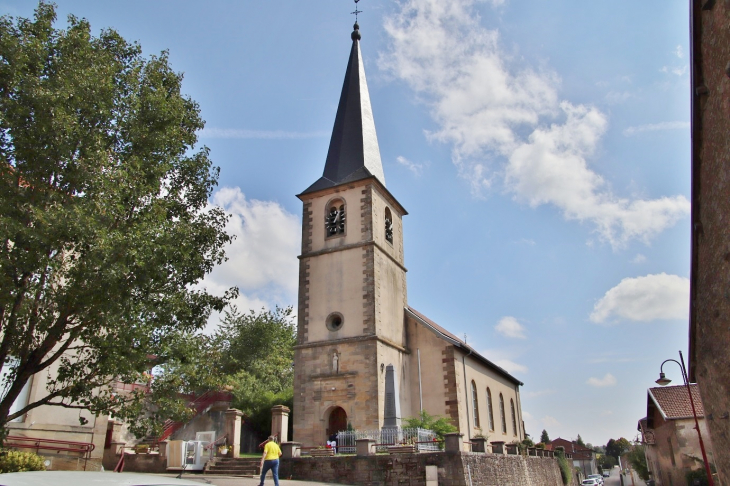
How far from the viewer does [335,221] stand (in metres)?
24.7

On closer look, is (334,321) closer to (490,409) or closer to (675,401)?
(490,409)

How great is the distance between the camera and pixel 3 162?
34.2 ft

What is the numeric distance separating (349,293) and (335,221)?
12.1ft

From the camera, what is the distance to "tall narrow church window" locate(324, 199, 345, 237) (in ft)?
80.2

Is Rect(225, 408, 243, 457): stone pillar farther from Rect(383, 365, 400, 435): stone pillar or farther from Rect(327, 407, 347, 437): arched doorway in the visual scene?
Rect(383, 365, 400, 435): stone pillar

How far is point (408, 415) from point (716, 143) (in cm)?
1623

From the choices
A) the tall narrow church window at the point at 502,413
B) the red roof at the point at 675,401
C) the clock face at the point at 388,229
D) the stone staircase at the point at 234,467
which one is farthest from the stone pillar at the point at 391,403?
the red roof at the point at 675,401

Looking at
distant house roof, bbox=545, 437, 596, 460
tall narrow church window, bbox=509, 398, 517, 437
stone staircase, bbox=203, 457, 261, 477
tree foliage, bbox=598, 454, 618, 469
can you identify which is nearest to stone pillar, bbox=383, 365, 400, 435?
stone staircase, bbox=203, 457, 261, 477

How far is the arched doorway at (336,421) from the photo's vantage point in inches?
837

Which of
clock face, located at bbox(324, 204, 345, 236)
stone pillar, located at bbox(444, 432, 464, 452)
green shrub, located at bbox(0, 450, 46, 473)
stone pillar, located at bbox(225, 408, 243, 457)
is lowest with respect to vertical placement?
Result: green shrub, located at bbox(0, 450, 46, 473)

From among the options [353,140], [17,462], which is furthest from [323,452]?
[353,140]

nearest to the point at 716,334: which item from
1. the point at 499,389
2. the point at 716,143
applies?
the point at 716,143

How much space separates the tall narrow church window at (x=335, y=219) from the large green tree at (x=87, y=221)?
1204 cm

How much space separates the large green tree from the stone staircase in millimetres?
6135
